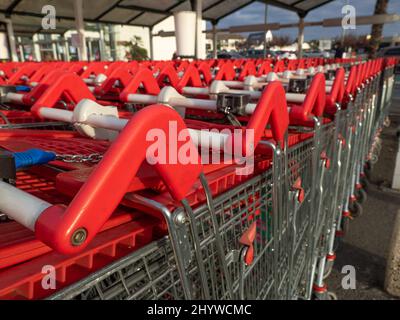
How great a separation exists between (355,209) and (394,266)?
1.30 m

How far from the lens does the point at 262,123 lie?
1.01 m

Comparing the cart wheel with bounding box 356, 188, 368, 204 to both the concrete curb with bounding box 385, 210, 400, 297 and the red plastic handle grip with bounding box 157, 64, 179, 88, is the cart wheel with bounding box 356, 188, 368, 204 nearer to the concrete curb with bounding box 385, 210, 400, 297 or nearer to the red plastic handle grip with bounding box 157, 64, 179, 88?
the concrete curb with bounding box 385, 210, 400, 297

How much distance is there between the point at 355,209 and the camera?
3.55m

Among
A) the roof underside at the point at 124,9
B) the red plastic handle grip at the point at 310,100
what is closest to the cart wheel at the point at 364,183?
the red plastic handle grip at the point at 310,100

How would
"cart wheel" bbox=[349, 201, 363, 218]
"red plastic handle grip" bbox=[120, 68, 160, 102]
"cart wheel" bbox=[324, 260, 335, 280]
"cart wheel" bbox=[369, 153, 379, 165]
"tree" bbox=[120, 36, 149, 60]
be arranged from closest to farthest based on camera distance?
"red plastic handle grip" bbox=[120, 68, 160, 102]
"cart wheel" bbox=[324, 260, 335, 280]
"cart wheel" bbox=[349, 201, 363, 218]
"cart wheel" bbox=[369, 153, 379, 165]
"tree" bbox=[120, 36, 149, 60]

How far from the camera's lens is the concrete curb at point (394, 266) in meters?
2.27

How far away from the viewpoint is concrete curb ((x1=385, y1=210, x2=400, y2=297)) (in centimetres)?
227

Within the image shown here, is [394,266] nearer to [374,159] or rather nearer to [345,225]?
[345,225]

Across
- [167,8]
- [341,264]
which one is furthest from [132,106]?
[167,8]

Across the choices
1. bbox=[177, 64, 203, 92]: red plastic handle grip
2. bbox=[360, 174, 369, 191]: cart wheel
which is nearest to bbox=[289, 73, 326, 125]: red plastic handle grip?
bbox=[177, 64, 203, 92]: red plastic handle grip

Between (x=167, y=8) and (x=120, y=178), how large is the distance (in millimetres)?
12600

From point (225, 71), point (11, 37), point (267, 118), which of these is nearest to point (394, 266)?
point (267, 118)

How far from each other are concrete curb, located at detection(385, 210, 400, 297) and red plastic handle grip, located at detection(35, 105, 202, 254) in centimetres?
221

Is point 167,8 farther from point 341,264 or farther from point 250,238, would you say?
point 250,238
